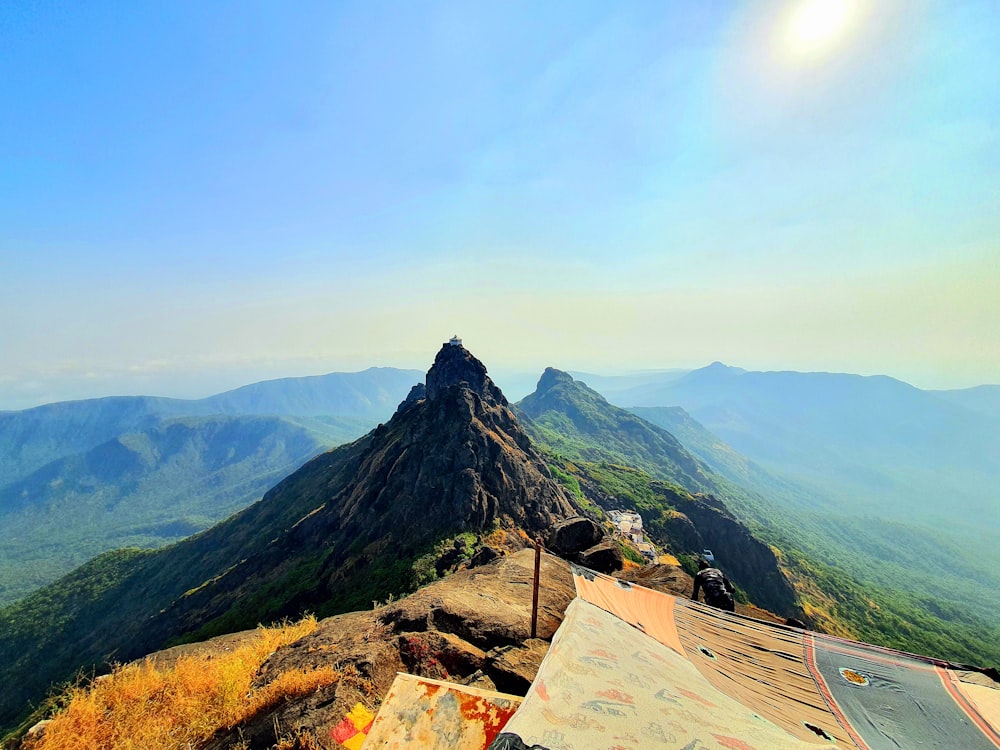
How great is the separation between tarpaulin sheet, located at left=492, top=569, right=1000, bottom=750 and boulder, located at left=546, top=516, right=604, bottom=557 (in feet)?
32.0

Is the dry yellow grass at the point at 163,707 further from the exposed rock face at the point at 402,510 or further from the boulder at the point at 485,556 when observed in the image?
the exposed rock face at the point at 402,510

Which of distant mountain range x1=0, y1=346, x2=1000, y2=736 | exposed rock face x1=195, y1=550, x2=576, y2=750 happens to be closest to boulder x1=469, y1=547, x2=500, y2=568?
distant mountain range x1=0, y1=346, x2=1000, y2=736

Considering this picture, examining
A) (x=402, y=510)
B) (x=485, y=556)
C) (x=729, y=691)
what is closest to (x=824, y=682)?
(x=729, y=691)

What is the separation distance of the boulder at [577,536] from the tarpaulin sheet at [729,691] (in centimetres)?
976

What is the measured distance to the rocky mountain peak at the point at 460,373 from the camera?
78500mm

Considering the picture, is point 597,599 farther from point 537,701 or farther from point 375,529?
point 375,529

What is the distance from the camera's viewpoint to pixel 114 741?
317 inches

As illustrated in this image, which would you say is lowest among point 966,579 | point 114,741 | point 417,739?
point 966,579

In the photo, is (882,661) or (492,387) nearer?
(882,661)

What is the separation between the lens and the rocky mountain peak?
7850cm

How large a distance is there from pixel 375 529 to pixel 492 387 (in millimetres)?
36632

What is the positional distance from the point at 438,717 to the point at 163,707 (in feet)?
22.4

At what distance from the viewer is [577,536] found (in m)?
22.5

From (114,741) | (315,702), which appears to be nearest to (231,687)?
(114,741)
